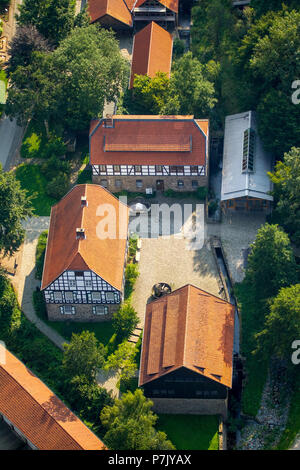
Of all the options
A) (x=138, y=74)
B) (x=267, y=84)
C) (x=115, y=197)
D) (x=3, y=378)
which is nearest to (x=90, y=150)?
(x=115, y=197)

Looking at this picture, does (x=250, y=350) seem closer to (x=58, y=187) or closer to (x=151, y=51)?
(x=58, y=187)

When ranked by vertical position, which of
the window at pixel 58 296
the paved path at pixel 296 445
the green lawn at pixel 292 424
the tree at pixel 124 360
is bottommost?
the paved path at pixel 296 445

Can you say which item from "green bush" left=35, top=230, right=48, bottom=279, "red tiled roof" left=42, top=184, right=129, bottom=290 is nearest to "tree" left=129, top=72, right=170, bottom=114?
"red tiled roof" left=42, top=184, right=129, bottom=290

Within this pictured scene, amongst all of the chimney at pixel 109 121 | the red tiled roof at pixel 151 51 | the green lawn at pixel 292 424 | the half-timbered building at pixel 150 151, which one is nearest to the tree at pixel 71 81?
the chimney at pixel 109 121

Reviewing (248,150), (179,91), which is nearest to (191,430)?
(248,150)

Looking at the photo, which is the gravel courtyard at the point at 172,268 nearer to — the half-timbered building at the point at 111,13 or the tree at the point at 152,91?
the tree at the point at 152,91

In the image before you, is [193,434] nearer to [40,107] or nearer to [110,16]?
[40,107]
